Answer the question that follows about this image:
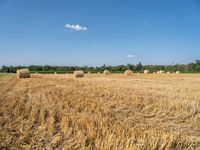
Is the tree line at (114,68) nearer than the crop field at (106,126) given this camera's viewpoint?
No

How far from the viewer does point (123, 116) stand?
6.85m

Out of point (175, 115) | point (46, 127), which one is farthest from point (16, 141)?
point (175, 115)

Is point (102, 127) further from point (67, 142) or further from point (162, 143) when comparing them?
point (162, 143)

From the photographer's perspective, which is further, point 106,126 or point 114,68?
point 114,68

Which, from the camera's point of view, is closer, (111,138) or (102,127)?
(111,138)

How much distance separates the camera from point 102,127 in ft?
17.4

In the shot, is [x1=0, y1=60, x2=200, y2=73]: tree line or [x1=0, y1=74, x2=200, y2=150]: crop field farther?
[x1=0, y1=60, x2=200, y2=73]: tree line

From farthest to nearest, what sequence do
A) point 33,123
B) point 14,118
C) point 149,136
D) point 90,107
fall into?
point 90,107, point 14,118, point 33,123, point 149,136

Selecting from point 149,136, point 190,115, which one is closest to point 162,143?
point 149,136

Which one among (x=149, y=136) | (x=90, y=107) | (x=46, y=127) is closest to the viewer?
(x=149, y=136)

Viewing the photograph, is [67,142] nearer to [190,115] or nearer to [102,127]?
[102,127]

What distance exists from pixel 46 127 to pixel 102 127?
1.32 m

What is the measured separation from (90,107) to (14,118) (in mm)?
2402

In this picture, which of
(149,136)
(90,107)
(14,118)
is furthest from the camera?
(90,107)
